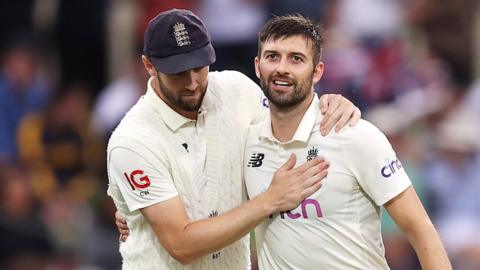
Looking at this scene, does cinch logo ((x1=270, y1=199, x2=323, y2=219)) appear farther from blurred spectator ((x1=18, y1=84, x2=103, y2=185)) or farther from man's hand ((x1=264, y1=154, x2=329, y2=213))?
blurred spectator ((x1=18, y1=84, x2=103, y2=185))

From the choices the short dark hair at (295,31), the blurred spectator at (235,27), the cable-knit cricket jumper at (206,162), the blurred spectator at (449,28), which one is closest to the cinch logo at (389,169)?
the short dark hair at (295,31)

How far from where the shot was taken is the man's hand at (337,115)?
6.17 meters

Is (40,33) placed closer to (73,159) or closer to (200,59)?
(73,159)

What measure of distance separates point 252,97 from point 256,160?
472 mm

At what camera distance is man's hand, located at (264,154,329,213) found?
6.13m

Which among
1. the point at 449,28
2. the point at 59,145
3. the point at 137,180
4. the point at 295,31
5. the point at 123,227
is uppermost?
the point at 295,31

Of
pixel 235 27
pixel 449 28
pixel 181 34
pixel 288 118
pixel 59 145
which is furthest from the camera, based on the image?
pixel 449 28

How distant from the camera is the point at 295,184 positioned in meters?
6.16

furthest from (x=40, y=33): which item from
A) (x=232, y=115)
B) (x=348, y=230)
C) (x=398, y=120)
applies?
(x=348, y=230)

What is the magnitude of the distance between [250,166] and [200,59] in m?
0.59

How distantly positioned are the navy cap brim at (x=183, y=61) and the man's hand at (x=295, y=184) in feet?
2.22

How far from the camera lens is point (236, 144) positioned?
654 cm

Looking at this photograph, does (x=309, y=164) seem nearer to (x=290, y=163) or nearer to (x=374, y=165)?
(x=290, y=163)

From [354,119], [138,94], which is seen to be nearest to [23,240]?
[138,94]
